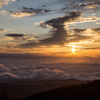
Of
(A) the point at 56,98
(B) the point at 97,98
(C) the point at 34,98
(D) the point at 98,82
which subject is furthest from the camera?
(D) the point at 98,82

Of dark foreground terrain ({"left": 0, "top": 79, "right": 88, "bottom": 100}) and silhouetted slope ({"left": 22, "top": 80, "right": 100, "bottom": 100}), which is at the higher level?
dark foreground terrain ({"left": 0, "top": 79, "right": 88, "bottom": 100})

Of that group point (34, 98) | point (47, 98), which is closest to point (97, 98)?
point (47, 98)

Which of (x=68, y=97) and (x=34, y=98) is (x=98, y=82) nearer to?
(x=68, y=97)

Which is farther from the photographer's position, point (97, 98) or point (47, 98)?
point (47, 98)

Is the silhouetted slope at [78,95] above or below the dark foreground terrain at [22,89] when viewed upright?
below

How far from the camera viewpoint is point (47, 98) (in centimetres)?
1408

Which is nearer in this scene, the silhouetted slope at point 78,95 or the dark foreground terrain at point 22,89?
the silhouetted slope at point 78,95

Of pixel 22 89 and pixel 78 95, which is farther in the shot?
pixel 22 89

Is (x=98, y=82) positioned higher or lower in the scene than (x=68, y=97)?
higher

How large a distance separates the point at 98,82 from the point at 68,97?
234 inches

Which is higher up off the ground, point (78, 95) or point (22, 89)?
point (22, 89)

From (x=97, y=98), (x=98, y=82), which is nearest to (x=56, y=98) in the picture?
(x=97, y=98)

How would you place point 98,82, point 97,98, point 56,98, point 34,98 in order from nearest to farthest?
point 97,98 → point 56,98 → point 34,98 → point 98,82

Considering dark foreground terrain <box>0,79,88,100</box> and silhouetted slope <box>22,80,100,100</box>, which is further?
dark foreground terrain <box>0,79,88,100</box>
